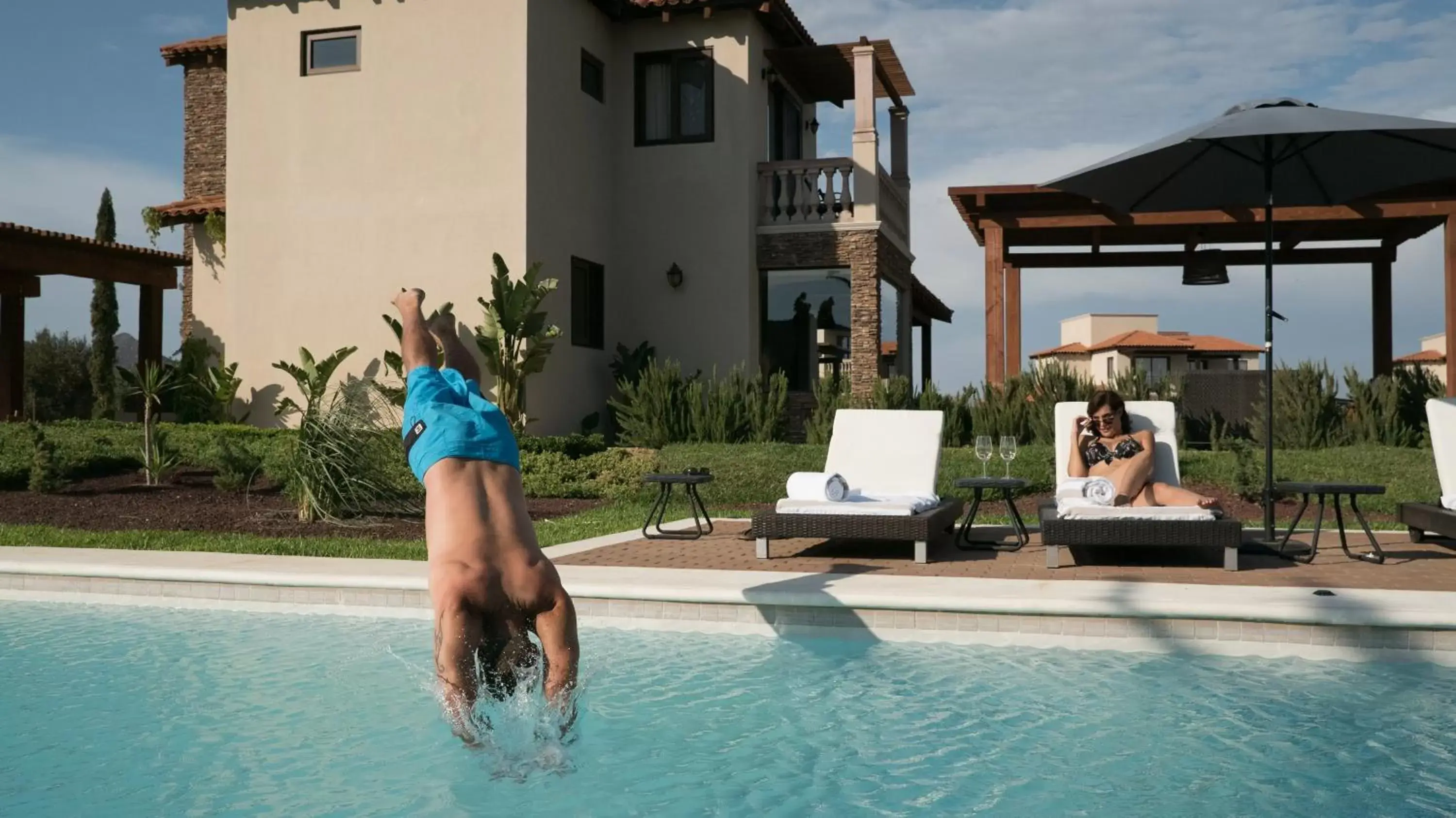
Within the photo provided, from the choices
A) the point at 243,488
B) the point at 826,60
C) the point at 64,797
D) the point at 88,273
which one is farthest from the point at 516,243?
the point at 64,797

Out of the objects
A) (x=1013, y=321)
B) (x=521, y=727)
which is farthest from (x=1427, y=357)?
(x=521, y=727)

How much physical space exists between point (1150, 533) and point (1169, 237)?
1152cm

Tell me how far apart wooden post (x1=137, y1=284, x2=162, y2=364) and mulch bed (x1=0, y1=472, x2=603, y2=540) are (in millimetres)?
5828

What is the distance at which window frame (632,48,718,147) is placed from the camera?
18.4 metres

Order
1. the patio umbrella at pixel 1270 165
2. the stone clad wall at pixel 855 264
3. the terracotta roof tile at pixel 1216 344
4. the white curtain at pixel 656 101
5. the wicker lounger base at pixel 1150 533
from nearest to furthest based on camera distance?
the wicker lounger base at pixel 1150 533 → the patio umbrella at pixel 1270 165 → the stone clad wall at pixel 855 264 → the white curtain at pixel 656 101 → the terracotta roof tile at pixel 1216 344

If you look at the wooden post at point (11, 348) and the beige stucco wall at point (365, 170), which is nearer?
the beige stucco wall at point (365, 170)

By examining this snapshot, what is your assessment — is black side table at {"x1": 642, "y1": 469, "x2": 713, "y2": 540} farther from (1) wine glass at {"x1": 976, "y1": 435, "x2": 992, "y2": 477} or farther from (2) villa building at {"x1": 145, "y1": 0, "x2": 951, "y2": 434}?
(2) villa building at {"x1": 145, "y1": 0, "x2": 951, "y2": 434}

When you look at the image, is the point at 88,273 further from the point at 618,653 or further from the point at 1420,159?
the point at 1420,159

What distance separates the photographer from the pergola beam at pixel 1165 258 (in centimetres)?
1920

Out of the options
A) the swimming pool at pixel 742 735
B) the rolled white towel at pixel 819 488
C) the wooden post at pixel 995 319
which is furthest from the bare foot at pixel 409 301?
the wooden post at pixel 995 319

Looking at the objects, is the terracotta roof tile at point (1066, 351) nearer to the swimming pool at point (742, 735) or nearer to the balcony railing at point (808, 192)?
the balcony railing at point (808, 192)

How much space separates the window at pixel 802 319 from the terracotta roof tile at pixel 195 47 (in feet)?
35.9

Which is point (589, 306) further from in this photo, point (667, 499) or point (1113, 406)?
point (1113, 406)

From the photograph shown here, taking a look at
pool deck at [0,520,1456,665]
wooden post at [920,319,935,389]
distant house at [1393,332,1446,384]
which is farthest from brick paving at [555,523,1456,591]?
distant house at [1393,332,1446,384]
